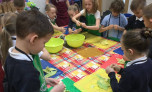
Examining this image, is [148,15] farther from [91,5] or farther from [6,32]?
[6,32]

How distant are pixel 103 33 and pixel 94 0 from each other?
0.57 meters

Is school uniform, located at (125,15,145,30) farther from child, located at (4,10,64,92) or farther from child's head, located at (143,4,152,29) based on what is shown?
child, located at (4,10,64,92)

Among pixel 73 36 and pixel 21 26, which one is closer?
pixel 21 26

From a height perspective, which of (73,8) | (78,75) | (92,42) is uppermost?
(73,8)

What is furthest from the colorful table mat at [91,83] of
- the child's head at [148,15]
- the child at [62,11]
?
the child at [62,11]

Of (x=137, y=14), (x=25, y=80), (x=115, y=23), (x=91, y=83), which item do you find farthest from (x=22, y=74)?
(x=115, y=23)

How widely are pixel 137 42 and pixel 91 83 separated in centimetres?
51

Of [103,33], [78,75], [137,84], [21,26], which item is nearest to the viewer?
[21,26]

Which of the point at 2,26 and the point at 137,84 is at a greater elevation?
the point at 2,26

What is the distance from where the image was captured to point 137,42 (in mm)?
884

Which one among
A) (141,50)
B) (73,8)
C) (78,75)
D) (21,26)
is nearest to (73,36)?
(73,8)

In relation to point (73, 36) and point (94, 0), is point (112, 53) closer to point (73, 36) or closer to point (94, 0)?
point (73, 36)

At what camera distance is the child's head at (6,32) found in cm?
98

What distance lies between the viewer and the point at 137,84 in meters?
0.88
